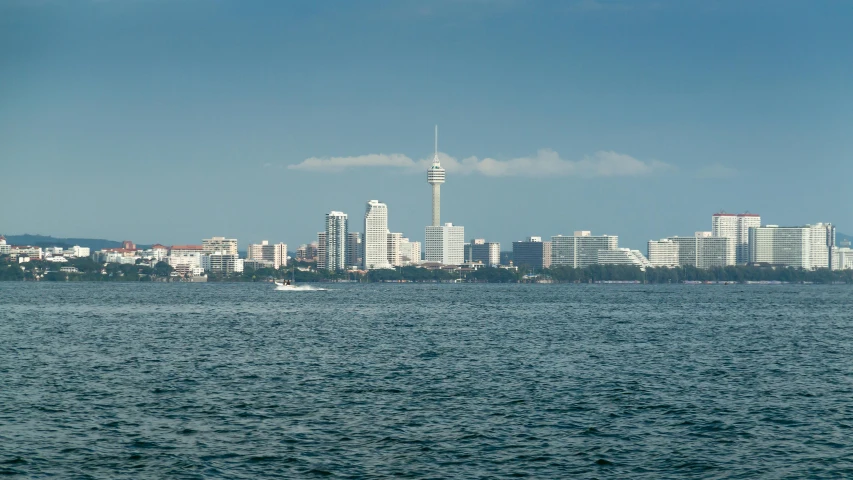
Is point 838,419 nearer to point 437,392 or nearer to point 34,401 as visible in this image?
point 437,392

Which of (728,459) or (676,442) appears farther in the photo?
(676,442)

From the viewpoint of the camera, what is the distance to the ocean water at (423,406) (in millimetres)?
30062

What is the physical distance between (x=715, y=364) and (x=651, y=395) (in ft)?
46.7

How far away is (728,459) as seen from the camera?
30.8 metres

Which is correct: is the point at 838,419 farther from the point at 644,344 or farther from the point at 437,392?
the point at 644,344

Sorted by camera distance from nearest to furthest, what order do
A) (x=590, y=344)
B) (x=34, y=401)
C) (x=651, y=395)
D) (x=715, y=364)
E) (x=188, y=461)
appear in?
(x=188, y=461) < (x=34, y=401) < (x=651, y=395) < (x=715, y=364) < (x=590, y=344)

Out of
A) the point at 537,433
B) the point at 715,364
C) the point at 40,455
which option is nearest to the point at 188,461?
the point at 40,455

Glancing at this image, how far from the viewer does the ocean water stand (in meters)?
30.1

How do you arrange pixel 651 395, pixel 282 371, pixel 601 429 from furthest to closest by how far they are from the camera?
pixel 282 371
pixel 651 395
pixel 601 429

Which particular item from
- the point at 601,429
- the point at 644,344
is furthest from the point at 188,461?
the point at 644,344

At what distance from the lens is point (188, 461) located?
2980 cm

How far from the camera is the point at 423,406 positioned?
1575 inches

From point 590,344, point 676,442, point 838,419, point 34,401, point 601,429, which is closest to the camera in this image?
point 676,442

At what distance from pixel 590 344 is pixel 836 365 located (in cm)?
1763
